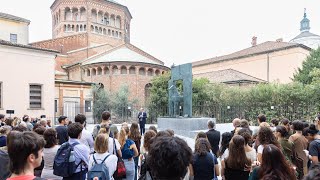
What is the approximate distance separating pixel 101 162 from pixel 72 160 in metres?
0.43

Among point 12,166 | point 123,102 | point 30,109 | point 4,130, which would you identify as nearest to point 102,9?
point 123,102

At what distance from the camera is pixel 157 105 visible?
3488cm

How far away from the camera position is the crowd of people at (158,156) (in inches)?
102

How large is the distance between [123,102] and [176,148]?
33473 mm

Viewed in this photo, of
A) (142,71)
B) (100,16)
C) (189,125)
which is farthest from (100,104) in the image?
(100,16)

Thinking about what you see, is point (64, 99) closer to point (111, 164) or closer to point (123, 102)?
point (123, 102)

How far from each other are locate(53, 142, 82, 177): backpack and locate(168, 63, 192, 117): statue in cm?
1348

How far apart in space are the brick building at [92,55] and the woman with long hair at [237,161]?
109 feet

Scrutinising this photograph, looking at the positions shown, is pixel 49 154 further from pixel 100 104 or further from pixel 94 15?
pixel 94 15

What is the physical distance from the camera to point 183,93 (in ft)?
61.2

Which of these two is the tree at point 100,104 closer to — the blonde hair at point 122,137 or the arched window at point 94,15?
the arched window at point 94,15

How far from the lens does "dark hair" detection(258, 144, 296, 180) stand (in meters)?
3.33

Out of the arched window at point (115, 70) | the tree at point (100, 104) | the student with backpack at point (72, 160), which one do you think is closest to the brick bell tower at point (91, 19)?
the arched window at point (115, 70)

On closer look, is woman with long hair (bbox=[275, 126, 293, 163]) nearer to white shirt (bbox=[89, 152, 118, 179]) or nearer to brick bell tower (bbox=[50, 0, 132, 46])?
white shirt (bbox=[89, 152, 118, 179])
